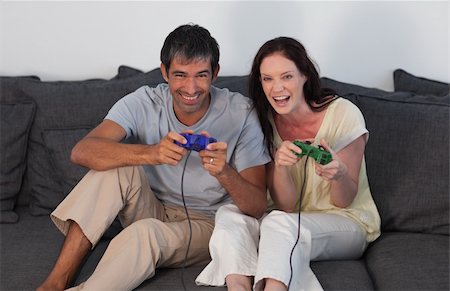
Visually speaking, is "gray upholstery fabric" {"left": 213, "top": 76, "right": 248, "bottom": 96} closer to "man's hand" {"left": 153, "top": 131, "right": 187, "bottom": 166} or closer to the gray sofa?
the gray sofa

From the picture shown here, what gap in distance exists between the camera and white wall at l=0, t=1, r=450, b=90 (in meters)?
3.04

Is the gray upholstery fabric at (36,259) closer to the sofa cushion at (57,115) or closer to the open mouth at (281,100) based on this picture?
the sofa cushion at (57,115)

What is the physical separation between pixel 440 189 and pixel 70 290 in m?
1.27

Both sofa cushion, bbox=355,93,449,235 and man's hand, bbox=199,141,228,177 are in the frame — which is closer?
man's hand, bbox=199,141,228,177

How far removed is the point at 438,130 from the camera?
2.58 m

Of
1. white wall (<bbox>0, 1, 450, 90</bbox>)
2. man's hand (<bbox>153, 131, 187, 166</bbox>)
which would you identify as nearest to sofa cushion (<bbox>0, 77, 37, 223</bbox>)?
white wall (<bbox>0, 1, 450, 90</bbox>)

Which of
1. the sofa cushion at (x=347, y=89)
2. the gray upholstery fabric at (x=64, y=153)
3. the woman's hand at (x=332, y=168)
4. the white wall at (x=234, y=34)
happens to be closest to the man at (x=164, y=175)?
the woman's hand at (x=332, y=168)

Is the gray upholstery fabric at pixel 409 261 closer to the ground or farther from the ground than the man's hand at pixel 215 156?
closer to the ground

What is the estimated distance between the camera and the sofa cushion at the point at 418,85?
288 centimetres

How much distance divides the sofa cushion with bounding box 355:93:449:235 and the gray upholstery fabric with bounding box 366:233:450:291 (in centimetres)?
7

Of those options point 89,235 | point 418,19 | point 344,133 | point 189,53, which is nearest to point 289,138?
point 344,133

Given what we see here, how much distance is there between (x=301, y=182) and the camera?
2.48 m

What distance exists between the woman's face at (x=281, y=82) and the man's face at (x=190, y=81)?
171 mm

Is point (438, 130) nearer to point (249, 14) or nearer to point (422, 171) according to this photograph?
point (422, 171)
